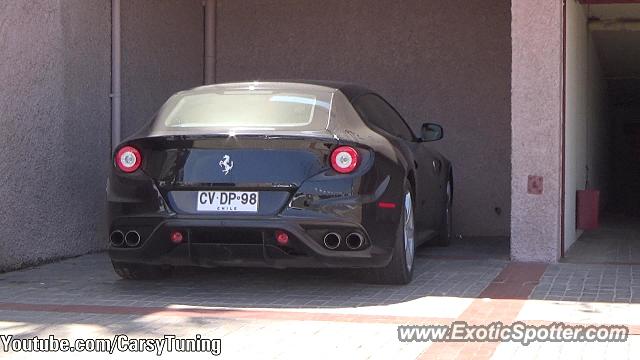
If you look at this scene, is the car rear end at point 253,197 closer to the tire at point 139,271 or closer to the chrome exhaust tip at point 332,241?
the chrome exhaust tip at point 332,241

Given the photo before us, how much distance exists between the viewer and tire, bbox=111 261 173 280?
707 centimetres

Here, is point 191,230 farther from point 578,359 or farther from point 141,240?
point 578,359

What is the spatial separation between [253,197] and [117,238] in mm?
1046

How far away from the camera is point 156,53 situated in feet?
33.0

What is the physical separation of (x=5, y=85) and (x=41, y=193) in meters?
0.98

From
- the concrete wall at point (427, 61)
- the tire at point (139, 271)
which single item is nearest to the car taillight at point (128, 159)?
the tire at point (139, 271)

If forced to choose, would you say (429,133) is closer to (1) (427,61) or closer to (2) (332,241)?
(2) (332,241)

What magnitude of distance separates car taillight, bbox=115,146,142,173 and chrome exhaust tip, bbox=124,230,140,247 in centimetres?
42

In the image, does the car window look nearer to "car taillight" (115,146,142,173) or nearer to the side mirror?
the side mirror

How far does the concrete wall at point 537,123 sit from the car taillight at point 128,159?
3.34 m

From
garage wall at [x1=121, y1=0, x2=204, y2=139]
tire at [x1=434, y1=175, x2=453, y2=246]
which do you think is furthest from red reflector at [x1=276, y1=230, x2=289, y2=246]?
garage wall at [x1=121, y1=0, x2=204, y2=139]

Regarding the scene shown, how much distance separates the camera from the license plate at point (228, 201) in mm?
6305

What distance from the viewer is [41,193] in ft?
26.6

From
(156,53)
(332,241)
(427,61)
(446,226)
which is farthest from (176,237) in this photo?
(427,61)
